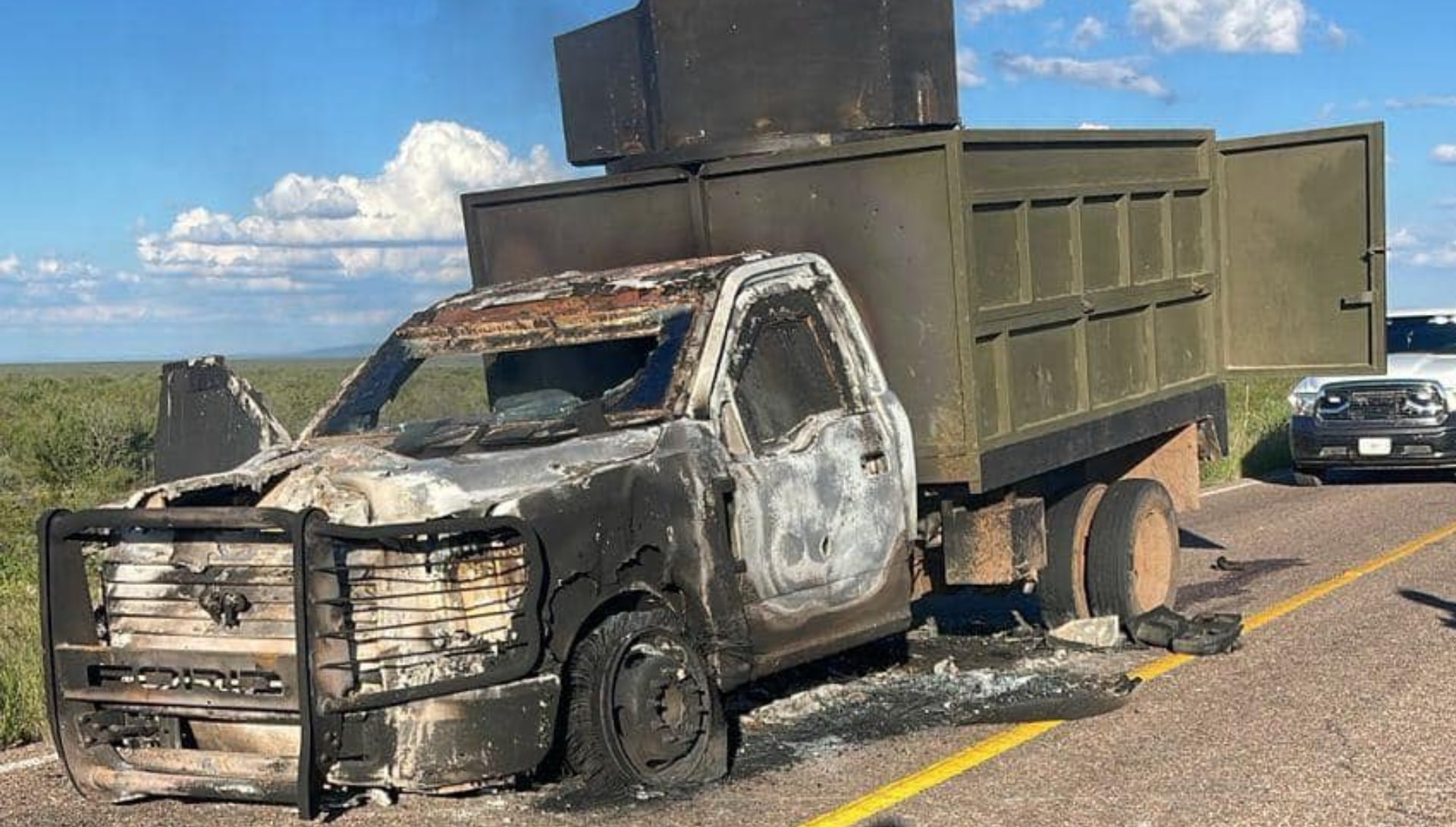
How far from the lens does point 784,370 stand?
24.1ft

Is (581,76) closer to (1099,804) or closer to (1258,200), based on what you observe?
(1258,200)

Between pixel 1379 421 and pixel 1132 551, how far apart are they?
8629 millimetres

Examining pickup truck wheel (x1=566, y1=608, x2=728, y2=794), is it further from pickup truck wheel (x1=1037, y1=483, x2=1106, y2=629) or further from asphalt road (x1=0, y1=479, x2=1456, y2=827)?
pickup truck wheel (x1=1037, y1=483, x2=1106, y2=629)

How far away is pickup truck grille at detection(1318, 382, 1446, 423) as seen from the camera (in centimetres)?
1670

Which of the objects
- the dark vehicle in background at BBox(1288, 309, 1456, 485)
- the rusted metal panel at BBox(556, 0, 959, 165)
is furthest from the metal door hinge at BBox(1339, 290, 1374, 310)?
the dark vehicle in background at BBox(1288, 309, 1456, 485)

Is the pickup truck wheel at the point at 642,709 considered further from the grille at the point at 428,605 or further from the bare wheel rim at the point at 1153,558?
the bare wheel rim at the point at 1153,558

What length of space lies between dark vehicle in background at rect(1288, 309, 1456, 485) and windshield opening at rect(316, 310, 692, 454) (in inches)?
422

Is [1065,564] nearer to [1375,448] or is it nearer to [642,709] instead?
[642,709]

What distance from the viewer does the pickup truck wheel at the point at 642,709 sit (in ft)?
20.0

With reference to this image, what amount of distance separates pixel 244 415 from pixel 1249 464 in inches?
566

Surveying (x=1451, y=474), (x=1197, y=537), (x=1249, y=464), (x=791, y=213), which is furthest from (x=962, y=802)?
(x=1249, y=464)

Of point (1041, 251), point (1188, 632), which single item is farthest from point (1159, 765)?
point (1041, 251)

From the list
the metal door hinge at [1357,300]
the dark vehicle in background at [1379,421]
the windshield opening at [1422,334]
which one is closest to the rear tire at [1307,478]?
the dark vehicle in background at [1379,421]

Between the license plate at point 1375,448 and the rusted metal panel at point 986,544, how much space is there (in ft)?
30.4
